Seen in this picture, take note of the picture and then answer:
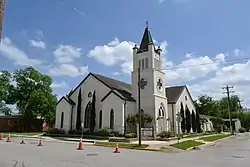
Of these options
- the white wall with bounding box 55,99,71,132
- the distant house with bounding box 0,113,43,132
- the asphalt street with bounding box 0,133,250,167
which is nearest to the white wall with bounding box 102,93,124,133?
the white wall with bounding box 55,99,71,132

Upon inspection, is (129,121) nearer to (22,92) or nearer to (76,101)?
(76,101)

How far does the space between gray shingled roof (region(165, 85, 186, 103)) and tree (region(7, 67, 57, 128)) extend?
79.5 feet

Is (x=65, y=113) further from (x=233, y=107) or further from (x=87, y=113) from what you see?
(x=233, y=107)

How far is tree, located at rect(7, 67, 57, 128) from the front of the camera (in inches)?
1912

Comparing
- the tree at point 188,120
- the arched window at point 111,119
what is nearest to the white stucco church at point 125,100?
the arched window at point 111,119

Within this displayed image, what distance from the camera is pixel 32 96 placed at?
49.0 meters

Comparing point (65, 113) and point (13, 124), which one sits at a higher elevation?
Answer: point (65, 113)

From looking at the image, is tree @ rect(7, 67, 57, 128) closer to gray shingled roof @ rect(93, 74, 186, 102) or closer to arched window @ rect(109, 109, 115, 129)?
gray shingled roof @ rect(93, 74, 186, 102)

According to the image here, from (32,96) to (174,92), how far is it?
1081 inches

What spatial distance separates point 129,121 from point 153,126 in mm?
3366

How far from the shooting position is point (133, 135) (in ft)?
92.0

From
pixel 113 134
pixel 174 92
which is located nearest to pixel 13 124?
pixel 113 134

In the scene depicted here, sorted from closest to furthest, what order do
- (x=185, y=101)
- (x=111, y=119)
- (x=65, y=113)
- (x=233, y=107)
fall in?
1. (x=111, y=119)
2. (x=65, y=113)
3. (x=185, y=101)
4. (x=233, y=107)

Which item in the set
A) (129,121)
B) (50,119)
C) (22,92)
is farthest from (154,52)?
(22,92)
